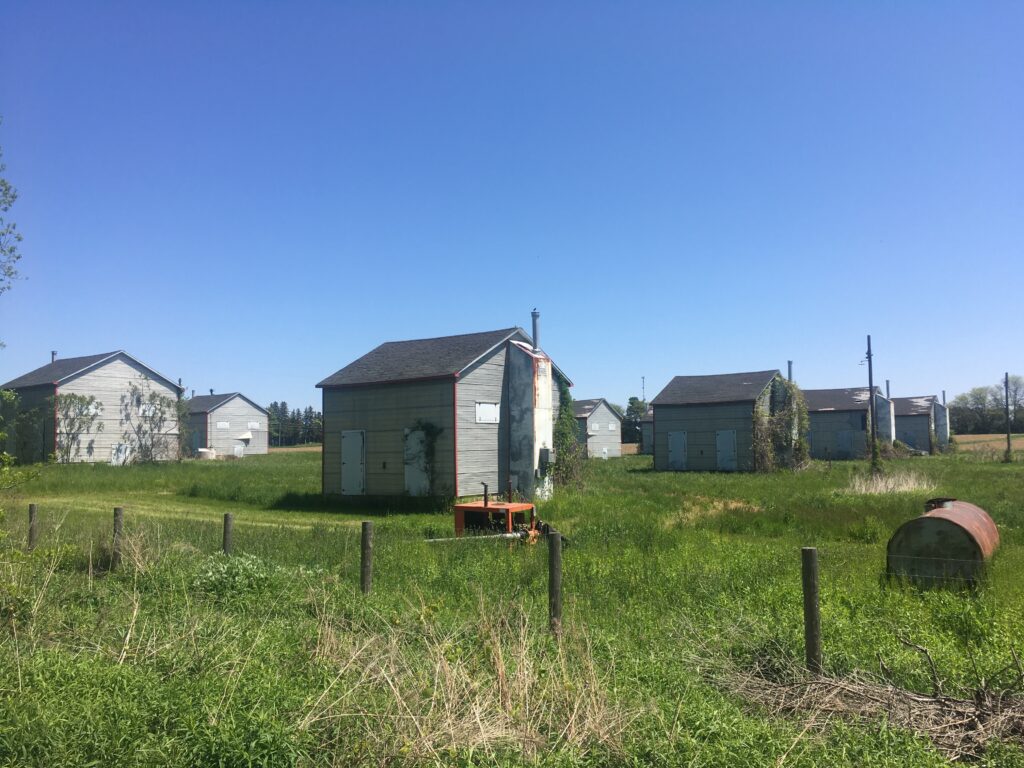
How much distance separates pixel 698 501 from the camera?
2206 cm

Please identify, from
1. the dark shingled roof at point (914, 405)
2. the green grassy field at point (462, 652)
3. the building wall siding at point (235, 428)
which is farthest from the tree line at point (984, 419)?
the green grassy field at point (462, 652)

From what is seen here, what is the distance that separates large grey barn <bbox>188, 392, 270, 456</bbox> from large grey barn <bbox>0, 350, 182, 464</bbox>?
18171mm

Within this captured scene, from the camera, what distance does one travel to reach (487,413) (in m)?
24.1

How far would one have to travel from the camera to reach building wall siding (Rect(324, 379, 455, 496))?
75.9 feet

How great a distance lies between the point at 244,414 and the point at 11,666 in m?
67.0

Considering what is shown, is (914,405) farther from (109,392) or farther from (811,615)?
(811,615)

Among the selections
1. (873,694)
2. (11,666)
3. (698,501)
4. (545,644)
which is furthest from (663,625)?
(698,501)

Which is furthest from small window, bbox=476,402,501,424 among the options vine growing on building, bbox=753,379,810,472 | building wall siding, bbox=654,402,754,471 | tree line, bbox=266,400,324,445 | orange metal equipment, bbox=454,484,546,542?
tree line, bbox=266,400,324,445

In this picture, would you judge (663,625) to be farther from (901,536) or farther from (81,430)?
(81,430)

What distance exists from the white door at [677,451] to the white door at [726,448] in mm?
2188

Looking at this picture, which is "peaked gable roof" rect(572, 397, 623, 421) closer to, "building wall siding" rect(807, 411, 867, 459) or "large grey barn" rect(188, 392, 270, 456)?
"building wall siding" rect(807, 411, 867, 459)

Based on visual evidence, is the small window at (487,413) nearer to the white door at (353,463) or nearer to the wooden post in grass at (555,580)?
the white door at (353,463)

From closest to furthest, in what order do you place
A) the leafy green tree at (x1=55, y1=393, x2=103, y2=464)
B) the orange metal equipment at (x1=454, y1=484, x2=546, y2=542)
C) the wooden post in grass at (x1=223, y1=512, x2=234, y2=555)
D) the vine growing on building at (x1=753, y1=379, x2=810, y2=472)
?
the wooden post in grass at (x1=223, y1=512, x2=234, y2=555), the orange metal equipment at (x1=454, y1=484, x2=546, y2=542), the leafy green tree at (x1=55, y1=393, x2=103, y2=464), the vine growing on building at (x1=753, y1=379, x2=810, y2=472)

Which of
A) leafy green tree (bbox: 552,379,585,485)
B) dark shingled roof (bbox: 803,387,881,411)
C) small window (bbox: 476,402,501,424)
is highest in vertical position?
dark shingled roof (bbox: 803,387,881,411)
